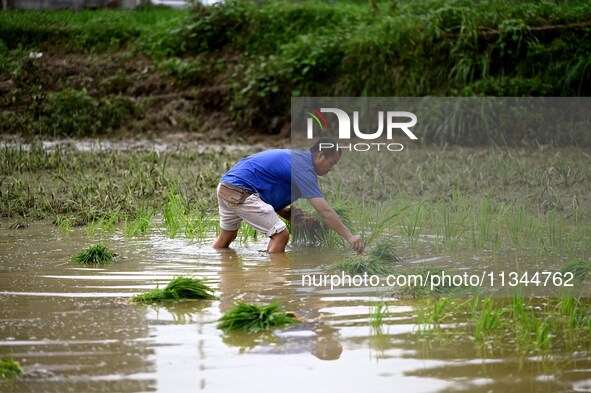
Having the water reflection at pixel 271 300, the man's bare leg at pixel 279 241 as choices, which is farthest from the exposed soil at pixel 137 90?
the water reflection at pixel 271 300

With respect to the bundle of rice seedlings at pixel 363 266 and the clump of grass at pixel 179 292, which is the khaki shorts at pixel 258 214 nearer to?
the bundle of rice seedlings at pixel 363 266

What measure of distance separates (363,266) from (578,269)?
4.48ft

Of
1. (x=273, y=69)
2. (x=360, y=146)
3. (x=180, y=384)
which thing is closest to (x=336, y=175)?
(x=360, y=146)

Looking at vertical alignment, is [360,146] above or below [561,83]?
below

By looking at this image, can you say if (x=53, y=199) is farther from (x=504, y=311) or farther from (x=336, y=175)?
(x=504, y=311)

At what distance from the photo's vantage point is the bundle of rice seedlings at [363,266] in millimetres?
6090

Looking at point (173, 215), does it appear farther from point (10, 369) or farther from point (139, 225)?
point (10, 369)

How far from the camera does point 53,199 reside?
8.98 m

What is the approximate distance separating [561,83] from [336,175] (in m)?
4.19

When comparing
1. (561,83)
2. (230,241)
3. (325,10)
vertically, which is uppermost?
(325,10)

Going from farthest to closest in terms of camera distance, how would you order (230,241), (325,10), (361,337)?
(325,10) < (230,241) < (361,337)

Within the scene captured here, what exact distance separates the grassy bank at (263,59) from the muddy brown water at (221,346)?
7318 mm

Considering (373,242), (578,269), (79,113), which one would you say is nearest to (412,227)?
(373,242)

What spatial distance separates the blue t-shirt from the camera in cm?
698
